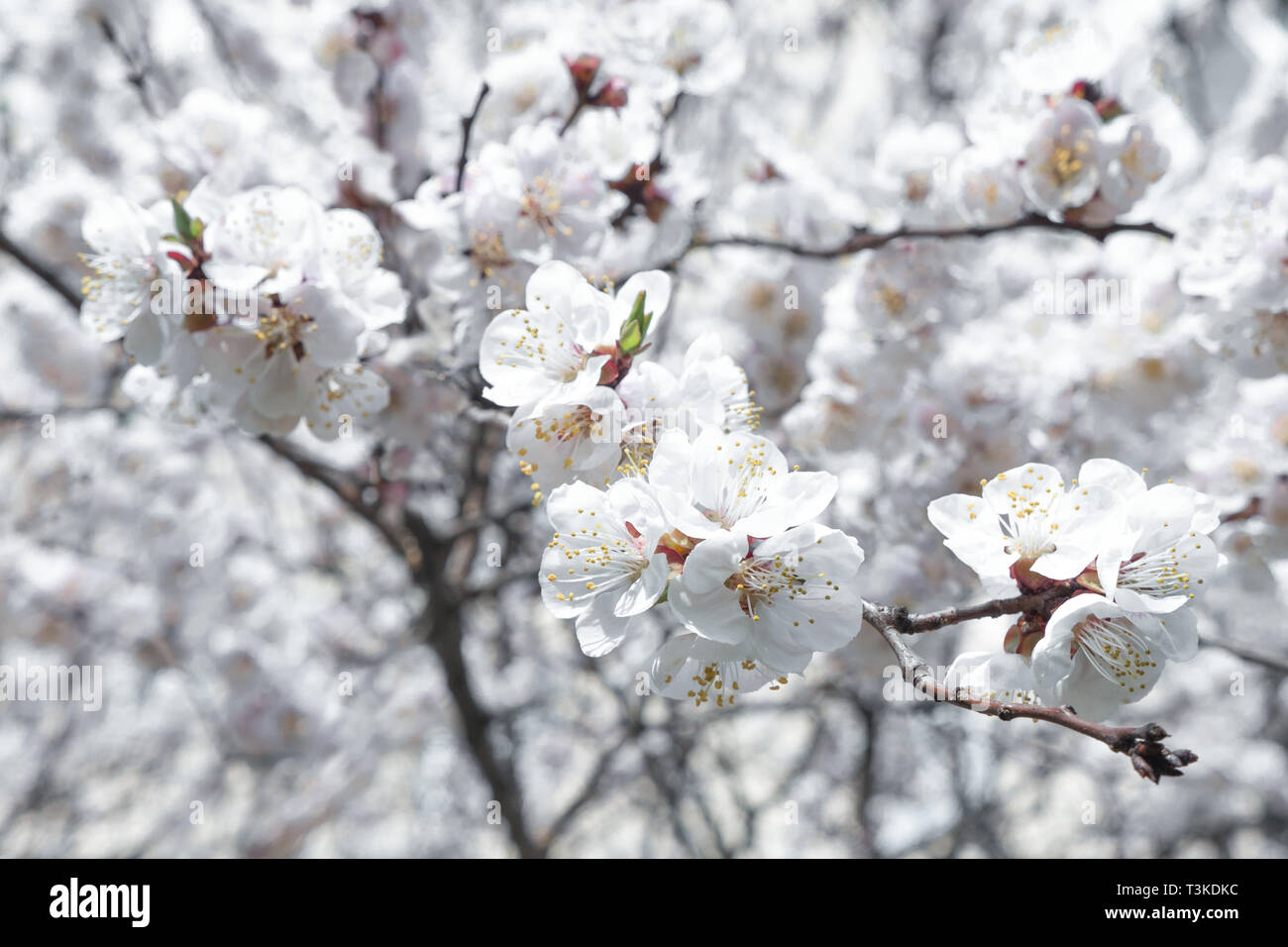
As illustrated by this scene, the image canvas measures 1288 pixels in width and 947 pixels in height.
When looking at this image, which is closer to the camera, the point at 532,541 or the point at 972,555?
the point at 972,555

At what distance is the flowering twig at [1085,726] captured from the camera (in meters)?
0.80

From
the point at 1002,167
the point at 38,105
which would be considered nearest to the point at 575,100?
the point at 1002,167

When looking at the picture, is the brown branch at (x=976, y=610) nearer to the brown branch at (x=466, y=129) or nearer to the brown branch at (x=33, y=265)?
the brown branch at (x=466, y=129)

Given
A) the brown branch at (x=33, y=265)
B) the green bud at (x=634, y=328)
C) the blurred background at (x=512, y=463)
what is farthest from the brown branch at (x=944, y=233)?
the brown branch at (x=33, y=265)

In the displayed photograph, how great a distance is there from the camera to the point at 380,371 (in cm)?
193

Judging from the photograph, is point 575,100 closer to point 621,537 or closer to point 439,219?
point 439,219

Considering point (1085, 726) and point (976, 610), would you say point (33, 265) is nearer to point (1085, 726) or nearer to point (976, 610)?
point (976, 610)

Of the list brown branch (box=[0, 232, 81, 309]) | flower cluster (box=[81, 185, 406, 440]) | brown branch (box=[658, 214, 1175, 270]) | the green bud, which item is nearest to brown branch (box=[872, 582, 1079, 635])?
the green bud

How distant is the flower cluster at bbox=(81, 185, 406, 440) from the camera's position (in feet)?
4.32

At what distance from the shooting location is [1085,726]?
0.84m

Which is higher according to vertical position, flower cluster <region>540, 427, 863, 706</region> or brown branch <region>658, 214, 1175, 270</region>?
brown branch <region>658, 214, 1175, 270</region>

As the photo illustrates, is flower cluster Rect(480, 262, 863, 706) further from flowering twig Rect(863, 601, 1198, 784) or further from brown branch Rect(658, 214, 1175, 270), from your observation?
brown branch Rect(658, 214, 1175, 270)

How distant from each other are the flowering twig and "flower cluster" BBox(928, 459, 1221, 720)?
105 mm

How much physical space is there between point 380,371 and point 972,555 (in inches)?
56.5
